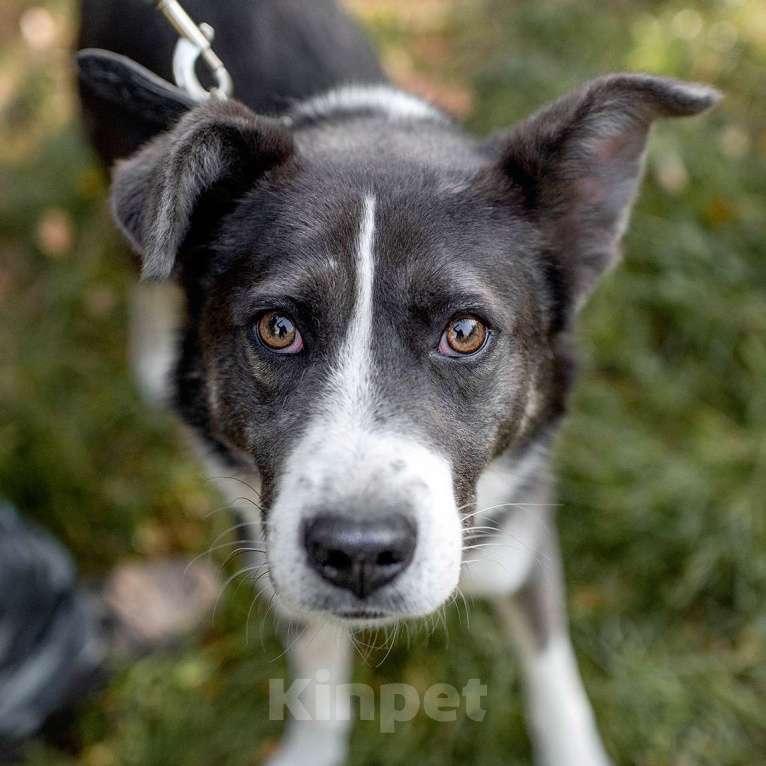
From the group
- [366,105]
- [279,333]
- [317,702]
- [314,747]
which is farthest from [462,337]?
[314,747]

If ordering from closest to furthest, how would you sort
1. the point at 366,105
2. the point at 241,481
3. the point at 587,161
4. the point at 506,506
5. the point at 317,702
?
the point at 587,161 < the point at 241,481 < the point at 506,506 < the point at 366,105 < the point at 317,702

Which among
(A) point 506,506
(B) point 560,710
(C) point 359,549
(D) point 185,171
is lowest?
(B) point 560,710

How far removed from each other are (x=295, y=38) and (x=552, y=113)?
4.89ft

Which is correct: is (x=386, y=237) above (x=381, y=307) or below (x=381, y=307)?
above

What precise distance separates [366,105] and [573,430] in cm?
204

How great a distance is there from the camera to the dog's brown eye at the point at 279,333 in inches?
104

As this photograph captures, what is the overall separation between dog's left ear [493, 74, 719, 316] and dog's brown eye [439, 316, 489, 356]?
0.49m

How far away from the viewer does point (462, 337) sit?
264cm

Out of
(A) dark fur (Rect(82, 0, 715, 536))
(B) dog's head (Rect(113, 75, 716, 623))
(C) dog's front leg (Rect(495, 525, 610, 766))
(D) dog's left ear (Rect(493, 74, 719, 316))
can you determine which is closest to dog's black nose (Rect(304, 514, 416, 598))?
(B) dog's head (Rect(113, 75, 716, 623))

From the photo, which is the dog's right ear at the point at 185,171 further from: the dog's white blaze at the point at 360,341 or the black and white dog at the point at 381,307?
the dog's white blaze at the point at 360,341

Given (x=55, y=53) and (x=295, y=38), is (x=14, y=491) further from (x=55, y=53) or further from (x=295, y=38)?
(x=55, y=53)

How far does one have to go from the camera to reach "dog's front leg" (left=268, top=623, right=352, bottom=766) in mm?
3783

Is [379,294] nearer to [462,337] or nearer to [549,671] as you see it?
[462,337]

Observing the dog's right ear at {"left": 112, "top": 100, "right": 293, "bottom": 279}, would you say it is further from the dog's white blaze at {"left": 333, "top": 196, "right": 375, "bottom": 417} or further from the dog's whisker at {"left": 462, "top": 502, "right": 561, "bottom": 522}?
the dog's whisker at {"left": 462, "top": 502, "right": 561, "bottom": 522}
